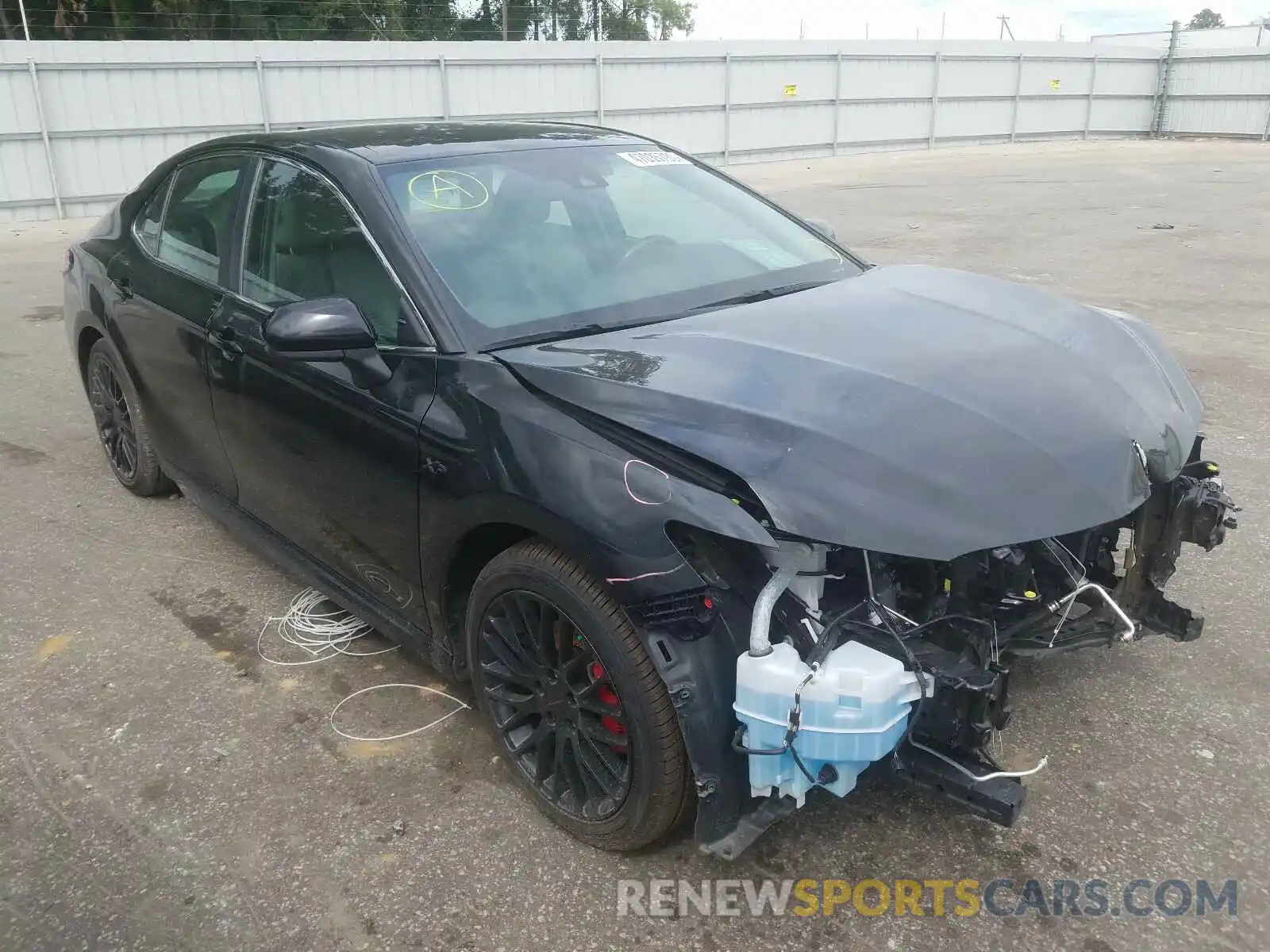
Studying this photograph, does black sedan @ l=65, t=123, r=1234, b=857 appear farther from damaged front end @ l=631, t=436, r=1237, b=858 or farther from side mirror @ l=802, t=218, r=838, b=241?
side mirror @ l=802, t=218, r=838, b=241

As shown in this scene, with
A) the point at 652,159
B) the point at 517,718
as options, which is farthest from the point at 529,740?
the point at 652,159

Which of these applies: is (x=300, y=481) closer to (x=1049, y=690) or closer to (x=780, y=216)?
(x=780, y=216)

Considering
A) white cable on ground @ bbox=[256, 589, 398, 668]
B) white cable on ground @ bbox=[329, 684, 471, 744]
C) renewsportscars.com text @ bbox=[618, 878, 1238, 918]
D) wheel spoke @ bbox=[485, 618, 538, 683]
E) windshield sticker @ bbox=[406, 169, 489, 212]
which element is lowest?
white cable on ground @ bbox=[256, 589, 398, 668]

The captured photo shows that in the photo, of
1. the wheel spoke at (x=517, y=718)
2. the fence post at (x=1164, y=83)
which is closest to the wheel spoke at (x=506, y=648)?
the wheel spoke at (x=517, y=718)

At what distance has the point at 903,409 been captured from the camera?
2.33 metres

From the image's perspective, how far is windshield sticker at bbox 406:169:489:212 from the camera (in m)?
3.05

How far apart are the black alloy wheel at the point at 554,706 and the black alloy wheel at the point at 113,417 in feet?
9.08

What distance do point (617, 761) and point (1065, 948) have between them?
3.42 ft

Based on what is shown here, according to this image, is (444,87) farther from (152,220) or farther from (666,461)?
(666,461)

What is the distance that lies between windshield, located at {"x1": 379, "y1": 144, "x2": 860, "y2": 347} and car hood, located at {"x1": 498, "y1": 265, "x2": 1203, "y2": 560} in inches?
7.4

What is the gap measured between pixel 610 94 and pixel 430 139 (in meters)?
18.9

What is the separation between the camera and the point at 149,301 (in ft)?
13.1

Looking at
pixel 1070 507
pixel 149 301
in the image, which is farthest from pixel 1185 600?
pixel 149 301

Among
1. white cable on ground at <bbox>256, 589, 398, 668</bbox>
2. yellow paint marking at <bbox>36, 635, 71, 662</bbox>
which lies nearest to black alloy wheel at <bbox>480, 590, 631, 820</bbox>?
white cable on ground at <bbox>256, 589, 398, 668</bbox>
